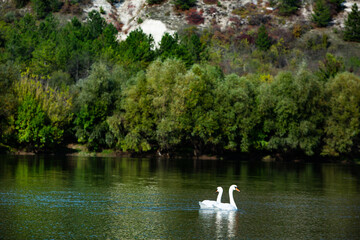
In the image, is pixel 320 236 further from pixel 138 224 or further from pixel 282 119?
pixel 282 119

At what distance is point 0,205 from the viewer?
3312 centimetres

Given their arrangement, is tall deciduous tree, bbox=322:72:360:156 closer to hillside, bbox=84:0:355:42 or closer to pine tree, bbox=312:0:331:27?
pine tree, bbox=312:0:331:27

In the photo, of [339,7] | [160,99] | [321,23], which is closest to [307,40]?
[321,23]

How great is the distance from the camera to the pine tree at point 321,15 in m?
169

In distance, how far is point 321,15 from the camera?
16975cm

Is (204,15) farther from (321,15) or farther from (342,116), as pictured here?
(342,116)

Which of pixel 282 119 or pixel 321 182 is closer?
pixel 321 182

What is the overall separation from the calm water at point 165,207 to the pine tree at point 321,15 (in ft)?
410

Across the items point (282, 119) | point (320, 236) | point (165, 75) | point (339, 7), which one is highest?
point (339, 7)

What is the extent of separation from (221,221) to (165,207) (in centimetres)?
531

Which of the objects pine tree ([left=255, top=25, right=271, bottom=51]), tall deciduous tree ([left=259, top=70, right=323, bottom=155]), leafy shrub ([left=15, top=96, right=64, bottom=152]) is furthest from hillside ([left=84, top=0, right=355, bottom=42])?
leafy shrub ([left=15, top=96, right=64, bottom=152])

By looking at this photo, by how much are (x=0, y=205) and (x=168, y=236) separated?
45.3ft

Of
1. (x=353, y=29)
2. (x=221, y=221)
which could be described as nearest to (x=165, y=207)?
(x=221, y=221)

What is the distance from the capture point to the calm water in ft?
88.5
